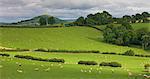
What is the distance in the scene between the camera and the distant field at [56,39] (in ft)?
310

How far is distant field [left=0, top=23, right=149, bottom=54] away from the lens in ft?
310

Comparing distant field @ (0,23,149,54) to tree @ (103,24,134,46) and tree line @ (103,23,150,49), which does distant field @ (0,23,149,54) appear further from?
tree line @ (103,23,150,49)

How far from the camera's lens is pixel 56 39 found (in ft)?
349

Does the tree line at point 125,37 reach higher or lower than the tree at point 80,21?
lower

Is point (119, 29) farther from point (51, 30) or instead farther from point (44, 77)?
point (44, 77)

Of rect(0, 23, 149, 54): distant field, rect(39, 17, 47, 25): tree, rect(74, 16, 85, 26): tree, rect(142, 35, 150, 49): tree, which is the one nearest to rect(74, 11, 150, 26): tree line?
rect(74, 16, 85, 26): tree

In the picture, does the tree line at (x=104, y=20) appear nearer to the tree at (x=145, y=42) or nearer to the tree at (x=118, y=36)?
the tree at (x=118, y=36)

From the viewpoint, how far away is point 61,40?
346 ft

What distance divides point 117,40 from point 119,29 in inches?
383

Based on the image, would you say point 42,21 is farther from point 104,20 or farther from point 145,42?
point 145,42

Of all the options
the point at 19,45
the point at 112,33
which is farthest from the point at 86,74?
the point at 112,33

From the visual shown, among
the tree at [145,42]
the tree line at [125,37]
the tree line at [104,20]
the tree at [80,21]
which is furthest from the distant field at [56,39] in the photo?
the tree at [80,21]

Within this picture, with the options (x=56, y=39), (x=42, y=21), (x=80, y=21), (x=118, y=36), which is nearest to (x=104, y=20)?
(x=80, y=21)

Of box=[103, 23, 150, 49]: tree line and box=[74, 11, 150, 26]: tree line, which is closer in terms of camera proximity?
box=[103, 23, 150, 49]: tree line
